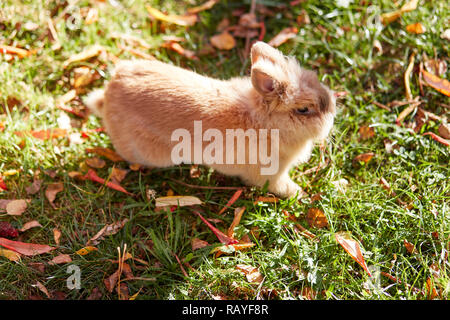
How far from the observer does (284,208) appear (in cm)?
277

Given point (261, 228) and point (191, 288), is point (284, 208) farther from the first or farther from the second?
point (191, 288)

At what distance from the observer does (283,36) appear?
348cm

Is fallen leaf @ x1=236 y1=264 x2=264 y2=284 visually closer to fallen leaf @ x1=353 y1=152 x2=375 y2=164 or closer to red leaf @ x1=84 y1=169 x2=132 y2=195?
red leaf @ x1=84 y1=169 x2=132 y2=195

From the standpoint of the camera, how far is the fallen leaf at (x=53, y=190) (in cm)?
283

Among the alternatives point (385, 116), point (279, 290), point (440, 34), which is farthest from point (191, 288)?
point (440, 34)

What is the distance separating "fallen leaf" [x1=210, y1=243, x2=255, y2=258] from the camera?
253 cm

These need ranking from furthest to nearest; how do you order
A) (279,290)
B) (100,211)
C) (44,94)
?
(44,94), (100,211), (279,290)

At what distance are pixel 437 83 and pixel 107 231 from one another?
275 centimetres

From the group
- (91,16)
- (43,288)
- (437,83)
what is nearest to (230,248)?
(43,288)

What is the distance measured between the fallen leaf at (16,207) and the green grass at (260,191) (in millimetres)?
43

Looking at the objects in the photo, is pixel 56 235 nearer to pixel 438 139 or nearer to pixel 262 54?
pixel 262 54

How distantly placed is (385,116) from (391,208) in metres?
0.82

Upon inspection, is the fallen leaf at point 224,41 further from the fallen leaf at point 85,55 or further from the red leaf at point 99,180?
the red leaf at point 99,180

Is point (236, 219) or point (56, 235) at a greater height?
point (236, 219)
